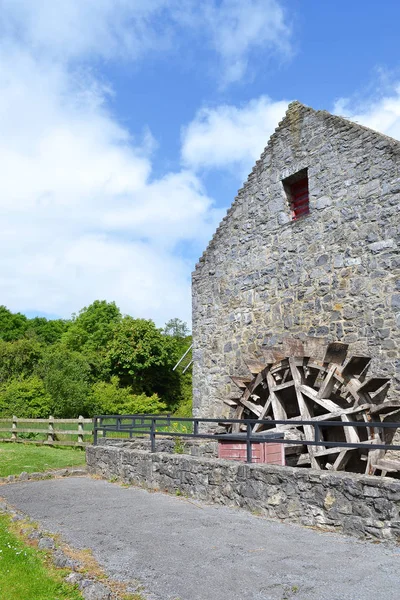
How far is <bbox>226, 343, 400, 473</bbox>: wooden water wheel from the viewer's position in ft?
26.8

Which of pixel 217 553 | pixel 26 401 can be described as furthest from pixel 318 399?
pixel 26 401

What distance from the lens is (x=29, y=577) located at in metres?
4.14

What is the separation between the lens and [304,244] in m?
10.4

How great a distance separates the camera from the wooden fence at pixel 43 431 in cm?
1530

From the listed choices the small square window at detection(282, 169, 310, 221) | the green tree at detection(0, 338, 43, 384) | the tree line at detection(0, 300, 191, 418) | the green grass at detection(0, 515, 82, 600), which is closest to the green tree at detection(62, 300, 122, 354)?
the tree line at detection(0, 300, 191, 418)

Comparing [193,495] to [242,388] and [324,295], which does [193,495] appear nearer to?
[242,388]

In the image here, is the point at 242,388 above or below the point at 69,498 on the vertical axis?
above

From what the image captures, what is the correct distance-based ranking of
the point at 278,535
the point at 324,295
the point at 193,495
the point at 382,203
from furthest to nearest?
the point at 324,295
the point at 382,203
the point at 193,495
the point at 278,535

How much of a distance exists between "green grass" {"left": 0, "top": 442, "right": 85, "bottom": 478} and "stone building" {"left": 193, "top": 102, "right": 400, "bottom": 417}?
3476mm

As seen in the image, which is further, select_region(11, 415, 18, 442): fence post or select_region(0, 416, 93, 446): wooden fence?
select_region(11, 415, 18, 442): fence post

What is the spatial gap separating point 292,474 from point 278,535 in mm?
825

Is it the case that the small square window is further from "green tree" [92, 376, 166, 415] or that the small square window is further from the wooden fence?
"green tree" [92, 376, 166, 415]

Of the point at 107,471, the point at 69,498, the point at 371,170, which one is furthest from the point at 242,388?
the point at 371,170

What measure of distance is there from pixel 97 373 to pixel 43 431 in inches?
550
